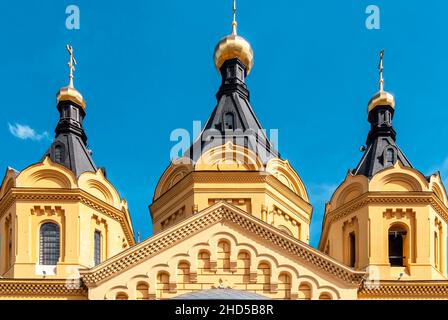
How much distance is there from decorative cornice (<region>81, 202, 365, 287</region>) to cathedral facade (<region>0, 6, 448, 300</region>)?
0.03m

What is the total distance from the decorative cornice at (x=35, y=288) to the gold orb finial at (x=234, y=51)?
11.4m

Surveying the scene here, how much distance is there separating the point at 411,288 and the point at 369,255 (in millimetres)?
1530

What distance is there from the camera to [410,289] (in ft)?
83.2

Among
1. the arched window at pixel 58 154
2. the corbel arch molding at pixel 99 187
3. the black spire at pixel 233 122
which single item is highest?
the black spire at pixel 233 122

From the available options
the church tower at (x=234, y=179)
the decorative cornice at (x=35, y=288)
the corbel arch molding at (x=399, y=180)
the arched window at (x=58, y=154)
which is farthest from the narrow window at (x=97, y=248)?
the corbel arch molding at (x=399, y=180)

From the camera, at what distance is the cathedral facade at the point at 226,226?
2448cm

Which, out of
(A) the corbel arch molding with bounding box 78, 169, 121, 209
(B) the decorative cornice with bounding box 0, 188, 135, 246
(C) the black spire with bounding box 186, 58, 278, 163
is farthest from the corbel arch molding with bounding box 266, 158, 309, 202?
(B) the decorative cornice with bounding box 0, 188, 135, 246

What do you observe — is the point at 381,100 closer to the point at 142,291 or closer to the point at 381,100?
the point at 381,100

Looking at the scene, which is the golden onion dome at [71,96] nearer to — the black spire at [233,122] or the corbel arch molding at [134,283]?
the black spire at [233,122]

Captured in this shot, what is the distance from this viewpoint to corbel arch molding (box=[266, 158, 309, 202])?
28.9 meters

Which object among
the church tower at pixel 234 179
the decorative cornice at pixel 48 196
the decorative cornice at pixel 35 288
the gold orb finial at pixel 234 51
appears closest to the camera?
the decorative cornice at pixel 35 288

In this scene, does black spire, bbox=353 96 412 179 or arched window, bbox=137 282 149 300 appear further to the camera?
black spire, bbox=353 96 412 179

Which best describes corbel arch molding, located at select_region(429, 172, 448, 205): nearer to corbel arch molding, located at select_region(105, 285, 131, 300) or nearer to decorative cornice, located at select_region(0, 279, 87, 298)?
corbel arch molding, located at select_region(105, 285, 131, 300)

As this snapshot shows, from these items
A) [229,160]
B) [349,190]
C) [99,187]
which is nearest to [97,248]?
[99,187]
